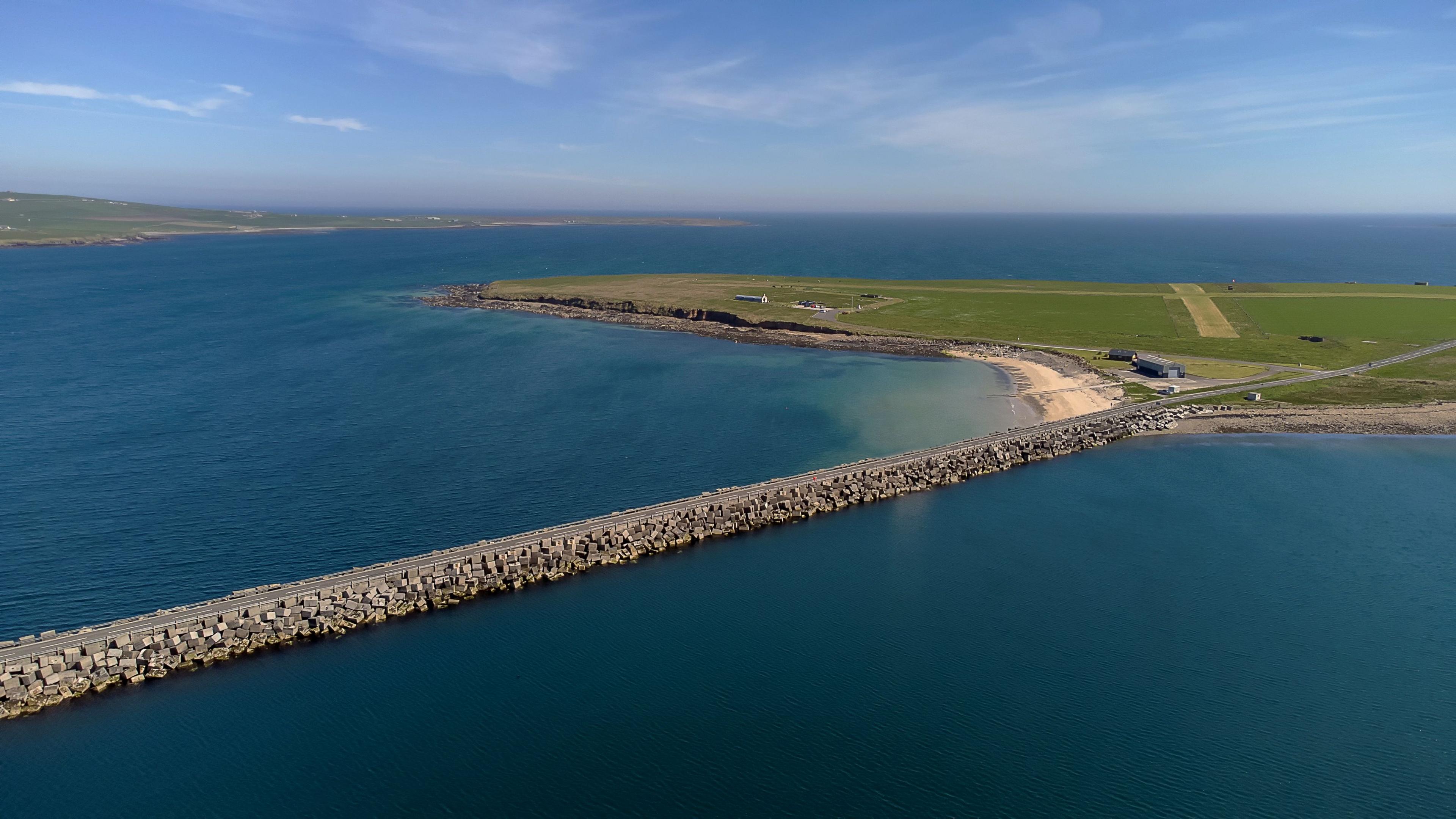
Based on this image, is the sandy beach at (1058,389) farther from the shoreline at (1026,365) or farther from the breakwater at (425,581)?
the breakwater at (425,581)

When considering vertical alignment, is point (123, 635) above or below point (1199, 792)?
above

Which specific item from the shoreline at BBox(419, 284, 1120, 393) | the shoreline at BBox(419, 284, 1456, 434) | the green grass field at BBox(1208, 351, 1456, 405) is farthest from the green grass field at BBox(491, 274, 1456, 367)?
the green grass field at BBox(1208, 351, 1456, 405)

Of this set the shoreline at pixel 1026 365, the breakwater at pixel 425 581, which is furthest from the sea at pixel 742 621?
the shoreline at pixel 1026 365

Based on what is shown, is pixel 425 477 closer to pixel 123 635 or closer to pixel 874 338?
pixel 123 635

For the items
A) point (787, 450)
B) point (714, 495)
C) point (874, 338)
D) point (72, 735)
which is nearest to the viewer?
point (72, 735)

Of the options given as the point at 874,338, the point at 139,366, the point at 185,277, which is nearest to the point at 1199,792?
the point at 874,338

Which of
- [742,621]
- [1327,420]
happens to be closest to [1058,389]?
[1327,420]

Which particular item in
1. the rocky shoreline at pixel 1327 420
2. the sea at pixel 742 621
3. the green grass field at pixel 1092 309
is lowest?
the sea at pixel 742 621
